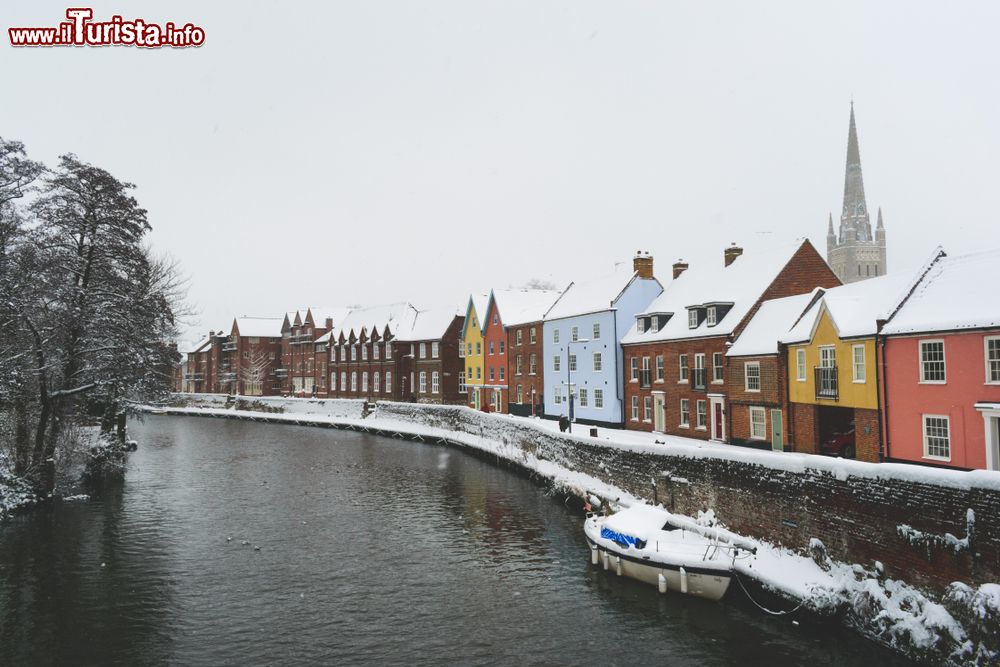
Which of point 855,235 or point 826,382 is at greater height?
point 855,235

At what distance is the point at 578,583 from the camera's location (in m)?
19.1

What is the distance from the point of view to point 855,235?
116375 mm

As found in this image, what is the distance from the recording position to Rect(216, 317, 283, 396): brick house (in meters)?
104

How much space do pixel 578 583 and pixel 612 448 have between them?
9.74 meters

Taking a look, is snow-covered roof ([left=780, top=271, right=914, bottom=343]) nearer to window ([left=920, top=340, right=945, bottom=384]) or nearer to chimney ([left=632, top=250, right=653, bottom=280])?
window ([left=920, top=340, right=945, bottom=384])

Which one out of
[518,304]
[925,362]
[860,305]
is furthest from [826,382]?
[518,304]

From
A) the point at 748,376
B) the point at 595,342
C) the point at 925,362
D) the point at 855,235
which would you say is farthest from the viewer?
the point at 855,235

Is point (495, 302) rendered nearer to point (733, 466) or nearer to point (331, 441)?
point (331, 441)

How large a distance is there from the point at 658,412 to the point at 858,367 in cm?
1640

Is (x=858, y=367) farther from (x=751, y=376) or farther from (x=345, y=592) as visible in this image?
(x=345, y=592)

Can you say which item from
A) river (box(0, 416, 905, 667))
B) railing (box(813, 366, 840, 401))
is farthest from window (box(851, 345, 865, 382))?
river (box(0, 416, 905, 667))

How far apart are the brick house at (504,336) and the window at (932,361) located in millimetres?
36307

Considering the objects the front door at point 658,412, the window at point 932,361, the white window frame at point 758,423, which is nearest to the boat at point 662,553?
the window at point 932,361

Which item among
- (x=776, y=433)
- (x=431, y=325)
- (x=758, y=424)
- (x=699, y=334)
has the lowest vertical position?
(x=776, y=433)
